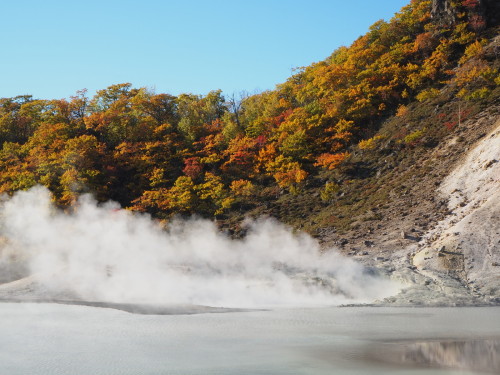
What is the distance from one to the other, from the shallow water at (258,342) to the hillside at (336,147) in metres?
9.60

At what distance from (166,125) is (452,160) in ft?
125

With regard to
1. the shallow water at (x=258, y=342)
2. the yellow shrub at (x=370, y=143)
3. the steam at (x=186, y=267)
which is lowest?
the shallow water at (x=258, y=342)

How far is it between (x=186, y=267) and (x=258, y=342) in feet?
47.6

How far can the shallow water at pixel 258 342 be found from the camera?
13.0 meters

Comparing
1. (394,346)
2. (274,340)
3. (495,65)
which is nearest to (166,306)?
(274,340)

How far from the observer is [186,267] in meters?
29.9

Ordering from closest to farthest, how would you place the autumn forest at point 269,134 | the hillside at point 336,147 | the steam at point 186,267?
the steam at point 186,267 < the hillside at point 336,147 < the autumn forest at point 269,134

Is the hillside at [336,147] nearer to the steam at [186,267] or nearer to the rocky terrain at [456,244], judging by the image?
the rocky terrain at [456,244]

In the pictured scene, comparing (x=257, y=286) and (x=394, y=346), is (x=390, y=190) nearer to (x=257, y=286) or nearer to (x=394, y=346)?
(x=257, y=286)

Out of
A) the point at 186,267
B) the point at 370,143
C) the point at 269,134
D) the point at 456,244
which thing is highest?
the point at 269,134

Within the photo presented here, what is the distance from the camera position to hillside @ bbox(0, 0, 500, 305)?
38.2m

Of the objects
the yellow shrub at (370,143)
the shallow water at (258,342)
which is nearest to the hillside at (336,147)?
the yellow shrub at (370,143)

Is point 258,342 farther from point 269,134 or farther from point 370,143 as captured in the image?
point 269,134

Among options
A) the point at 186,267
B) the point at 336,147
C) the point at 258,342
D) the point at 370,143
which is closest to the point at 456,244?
the point at 186,267
